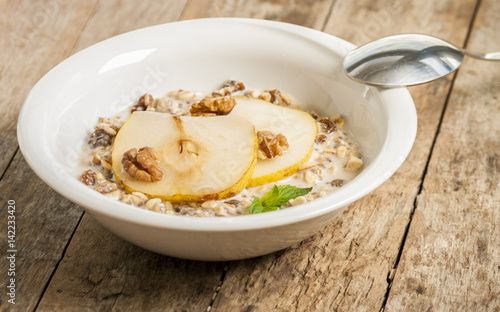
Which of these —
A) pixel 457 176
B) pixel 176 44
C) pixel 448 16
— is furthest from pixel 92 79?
pixel 448 16

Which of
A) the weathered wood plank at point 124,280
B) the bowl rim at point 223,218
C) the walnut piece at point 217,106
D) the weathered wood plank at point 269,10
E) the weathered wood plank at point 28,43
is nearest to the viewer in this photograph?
the bowl rim at point 223,218

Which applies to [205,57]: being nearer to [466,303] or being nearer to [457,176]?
[457,176]

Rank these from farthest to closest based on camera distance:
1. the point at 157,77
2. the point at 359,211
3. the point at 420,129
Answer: the point at 420,129 → the point at 157,77 → the point at 359,211

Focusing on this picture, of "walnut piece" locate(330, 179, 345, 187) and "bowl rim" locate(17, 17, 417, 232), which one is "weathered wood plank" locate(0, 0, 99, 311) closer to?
"bowl rim" locate(17, 17, 417, 232)

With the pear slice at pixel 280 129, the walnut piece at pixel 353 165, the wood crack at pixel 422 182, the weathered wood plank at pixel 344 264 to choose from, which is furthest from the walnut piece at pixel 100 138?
the wood crack at pixel 422 182

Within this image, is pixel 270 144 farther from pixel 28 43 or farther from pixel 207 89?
pixel 28 43

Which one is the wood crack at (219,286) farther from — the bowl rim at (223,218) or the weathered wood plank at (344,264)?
the bowl rim at (223,218)
